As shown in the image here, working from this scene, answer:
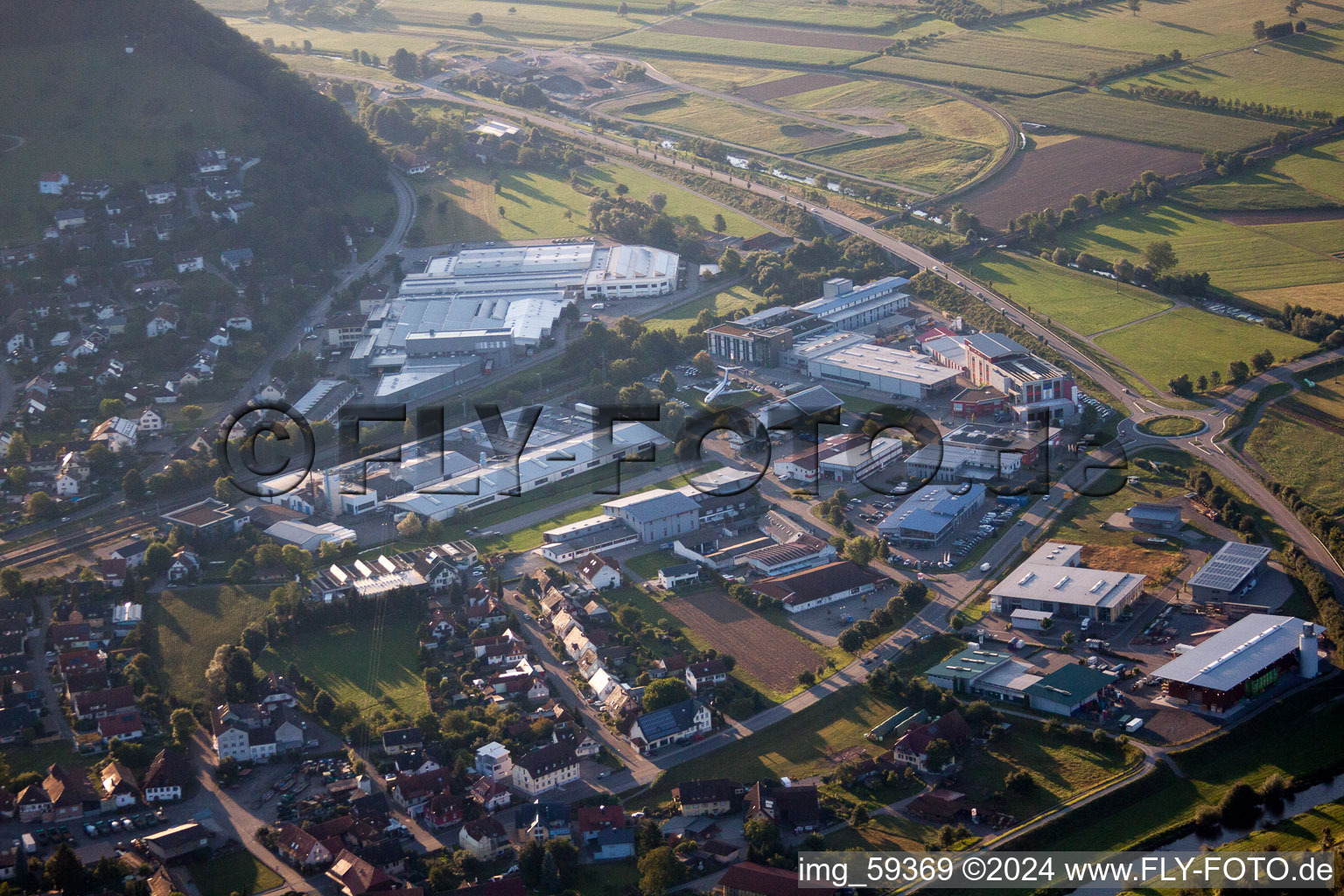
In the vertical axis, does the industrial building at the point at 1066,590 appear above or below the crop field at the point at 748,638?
above

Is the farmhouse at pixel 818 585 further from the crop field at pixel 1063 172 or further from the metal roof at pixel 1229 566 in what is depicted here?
the crop field at pixel 1063 172

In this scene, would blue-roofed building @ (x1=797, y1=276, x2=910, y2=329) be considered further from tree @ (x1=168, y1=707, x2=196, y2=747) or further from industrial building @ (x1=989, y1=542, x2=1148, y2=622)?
tree @ (x1=168, y1=707, x2=196, y2=747)

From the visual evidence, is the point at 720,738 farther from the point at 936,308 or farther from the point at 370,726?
the point at 936,308

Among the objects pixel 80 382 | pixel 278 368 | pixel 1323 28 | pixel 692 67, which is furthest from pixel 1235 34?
pixel 80 382

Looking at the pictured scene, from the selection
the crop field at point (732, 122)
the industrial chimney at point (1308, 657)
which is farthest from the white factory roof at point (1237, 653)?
the crop field at point (732, 122)

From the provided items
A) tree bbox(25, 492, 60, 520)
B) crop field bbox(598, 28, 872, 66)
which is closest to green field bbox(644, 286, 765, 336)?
tree bbox(25, 492, 60, 520)

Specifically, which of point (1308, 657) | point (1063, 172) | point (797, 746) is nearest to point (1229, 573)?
point (1308, 657)

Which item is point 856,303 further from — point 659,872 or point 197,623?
point 659,872
